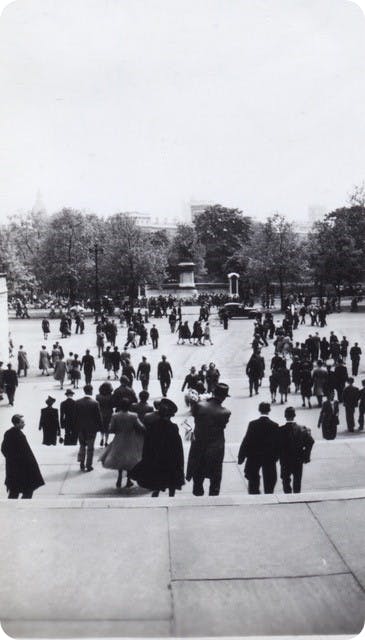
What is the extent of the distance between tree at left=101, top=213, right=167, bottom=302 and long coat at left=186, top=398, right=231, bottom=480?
2325 cm

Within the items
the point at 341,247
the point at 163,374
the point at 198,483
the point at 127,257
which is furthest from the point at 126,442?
the point at 127,257

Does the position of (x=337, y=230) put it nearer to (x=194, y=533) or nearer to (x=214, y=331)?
(x=214, y=331)

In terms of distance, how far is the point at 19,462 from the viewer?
7.58 metres

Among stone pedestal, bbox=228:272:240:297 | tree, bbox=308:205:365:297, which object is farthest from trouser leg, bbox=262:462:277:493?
stone pedestal, bbox=228:272:240:297

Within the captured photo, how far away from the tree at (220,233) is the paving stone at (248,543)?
67612 millimetres

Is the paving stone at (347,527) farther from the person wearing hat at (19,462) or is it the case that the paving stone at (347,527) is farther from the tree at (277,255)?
the tree at (277,255)

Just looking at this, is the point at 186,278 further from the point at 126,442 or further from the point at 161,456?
Answer: the point at 161,456

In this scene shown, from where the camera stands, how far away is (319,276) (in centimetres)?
2778

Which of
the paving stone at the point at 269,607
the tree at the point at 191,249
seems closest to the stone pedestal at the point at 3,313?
the paving stone at the point at 269,607

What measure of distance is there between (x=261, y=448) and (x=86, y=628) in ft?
10.9

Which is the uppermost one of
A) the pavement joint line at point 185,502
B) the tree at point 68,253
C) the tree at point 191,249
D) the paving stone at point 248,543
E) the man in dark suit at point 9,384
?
the tree at point 191,249

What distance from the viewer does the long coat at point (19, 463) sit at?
7531 mm

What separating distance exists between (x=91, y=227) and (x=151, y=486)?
2077cm

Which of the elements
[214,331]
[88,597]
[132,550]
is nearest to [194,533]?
[132,550]
